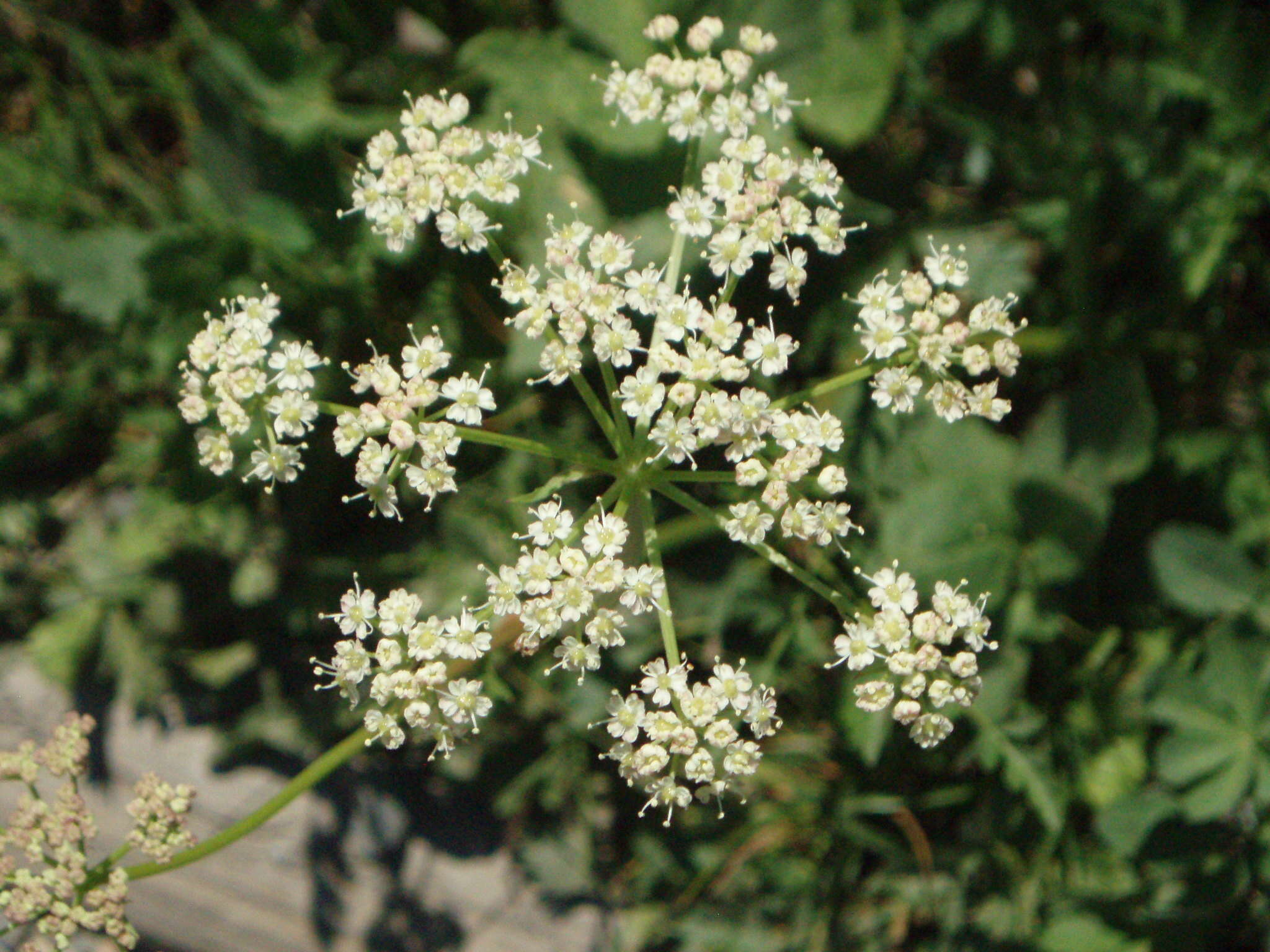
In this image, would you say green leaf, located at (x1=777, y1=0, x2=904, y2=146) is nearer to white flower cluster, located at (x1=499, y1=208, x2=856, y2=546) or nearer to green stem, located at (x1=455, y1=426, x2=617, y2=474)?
white flower cluster, located at (x1=499, y1=208, x2=856, y2=546)

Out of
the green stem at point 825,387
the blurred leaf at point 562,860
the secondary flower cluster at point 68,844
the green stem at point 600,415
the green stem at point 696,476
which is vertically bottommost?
the blurred leaf at point 562,860

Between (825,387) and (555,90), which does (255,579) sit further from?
(825,387)

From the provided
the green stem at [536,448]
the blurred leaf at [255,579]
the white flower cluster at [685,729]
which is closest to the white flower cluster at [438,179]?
the green stem at [536,448]

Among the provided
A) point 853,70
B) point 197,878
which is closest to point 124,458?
point 197,878

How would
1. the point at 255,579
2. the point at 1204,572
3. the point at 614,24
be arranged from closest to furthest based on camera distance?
the point at 1204,572 → the point at 614,24 → the point at 255,579

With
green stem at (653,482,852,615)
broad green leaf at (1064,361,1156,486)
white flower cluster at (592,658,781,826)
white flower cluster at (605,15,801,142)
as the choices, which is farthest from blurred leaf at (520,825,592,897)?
white flower cluster at (605,15,801,142)

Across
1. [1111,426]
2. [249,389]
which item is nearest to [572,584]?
[249,389]

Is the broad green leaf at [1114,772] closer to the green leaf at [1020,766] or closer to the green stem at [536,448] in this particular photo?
the green leaf at [1020,766]
